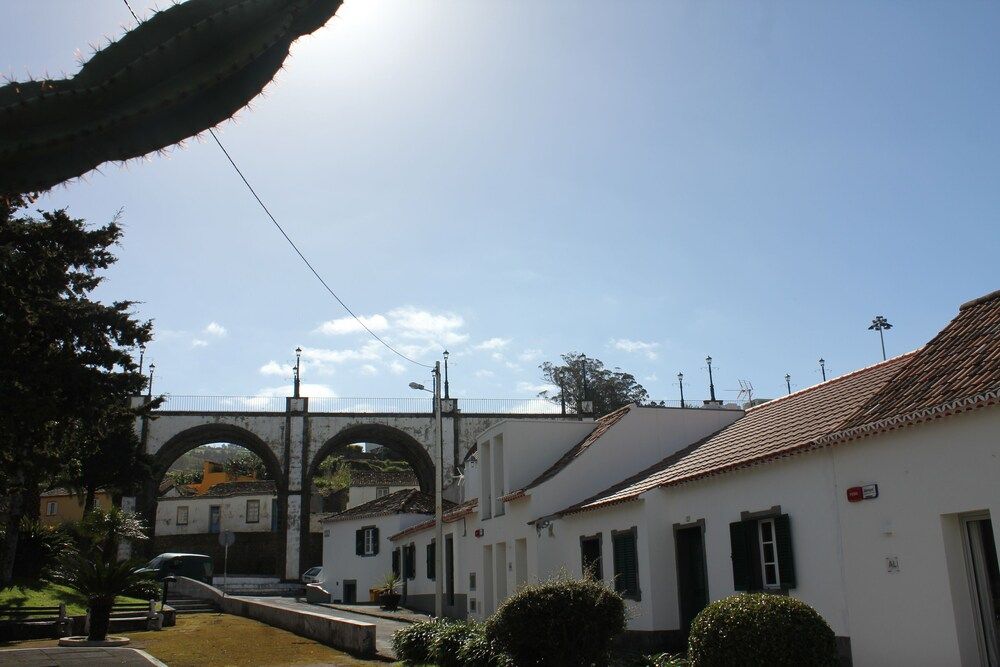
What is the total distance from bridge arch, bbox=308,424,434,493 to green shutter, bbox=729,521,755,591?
1524 inches

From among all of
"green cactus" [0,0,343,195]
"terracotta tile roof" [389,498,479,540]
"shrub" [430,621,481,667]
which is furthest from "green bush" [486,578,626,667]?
"terracotta tile roof" [389,498,479,540]

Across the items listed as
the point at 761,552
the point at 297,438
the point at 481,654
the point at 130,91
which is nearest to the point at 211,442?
the point at 297,438

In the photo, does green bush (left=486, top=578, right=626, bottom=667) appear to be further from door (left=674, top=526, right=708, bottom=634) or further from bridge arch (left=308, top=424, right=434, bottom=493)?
bridge arch (left=308, top=424, right=434, bottom=493)

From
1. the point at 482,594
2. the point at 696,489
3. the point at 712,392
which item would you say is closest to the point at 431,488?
the point at 712,392

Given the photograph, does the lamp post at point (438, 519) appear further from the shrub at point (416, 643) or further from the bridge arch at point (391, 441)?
the bridge arch at point (391, 441)

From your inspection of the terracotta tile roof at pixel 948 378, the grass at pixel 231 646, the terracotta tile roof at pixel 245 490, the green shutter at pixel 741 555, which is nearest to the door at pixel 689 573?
the green shutter at pixel 741 555

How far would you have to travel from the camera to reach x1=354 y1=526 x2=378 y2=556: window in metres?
39.2

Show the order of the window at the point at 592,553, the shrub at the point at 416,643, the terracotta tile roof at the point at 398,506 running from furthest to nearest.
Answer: the terracotta tile roof at the point at 398,506
the window at the point at 592,553
the shrub at the point at 416,643

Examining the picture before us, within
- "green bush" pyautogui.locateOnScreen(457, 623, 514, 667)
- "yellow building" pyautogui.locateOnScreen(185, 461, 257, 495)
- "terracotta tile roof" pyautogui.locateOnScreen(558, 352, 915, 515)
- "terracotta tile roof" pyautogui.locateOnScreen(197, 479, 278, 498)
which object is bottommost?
"green bush" pyautogui.locateOnScreen(457, 623, 514, 667)

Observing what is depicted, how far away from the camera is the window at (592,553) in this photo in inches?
736

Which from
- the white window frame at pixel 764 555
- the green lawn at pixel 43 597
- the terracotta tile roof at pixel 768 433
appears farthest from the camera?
the green lawn at pixel 43 597

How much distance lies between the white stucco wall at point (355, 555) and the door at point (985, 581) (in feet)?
93.8

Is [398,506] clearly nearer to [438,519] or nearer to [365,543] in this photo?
[365,543]

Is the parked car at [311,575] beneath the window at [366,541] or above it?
beneath
